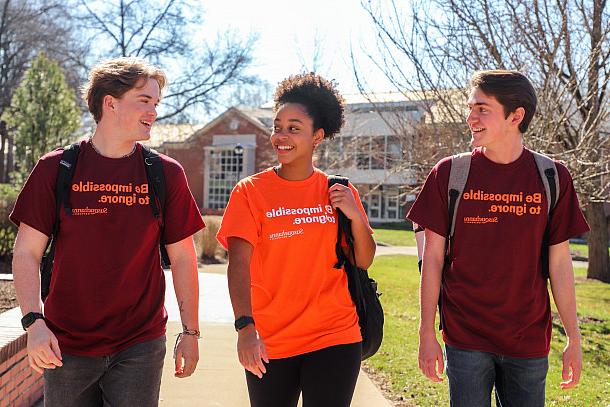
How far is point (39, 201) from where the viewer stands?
Answer: 287 centimetres

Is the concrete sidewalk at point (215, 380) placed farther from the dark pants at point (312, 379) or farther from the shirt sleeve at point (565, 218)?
the shirt sleeve at point (565, 218)

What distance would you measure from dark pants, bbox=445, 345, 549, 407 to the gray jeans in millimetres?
1333

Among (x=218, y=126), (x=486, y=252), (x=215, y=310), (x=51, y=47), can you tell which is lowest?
(x=215, y=310)

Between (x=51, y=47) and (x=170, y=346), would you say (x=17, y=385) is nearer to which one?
(x=170, y=346)

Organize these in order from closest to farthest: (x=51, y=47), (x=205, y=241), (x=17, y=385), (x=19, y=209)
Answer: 1. (x=19, y=209)
2. (x=17, y=385)
3. (x=205, y=241)
4. (x=51, y=47)

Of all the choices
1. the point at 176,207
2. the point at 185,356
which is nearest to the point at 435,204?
the point at 176,207

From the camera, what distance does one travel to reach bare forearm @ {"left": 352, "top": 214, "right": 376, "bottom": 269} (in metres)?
3.23

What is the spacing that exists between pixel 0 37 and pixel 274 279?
126 feet

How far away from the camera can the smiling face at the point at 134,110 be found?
3059 mm

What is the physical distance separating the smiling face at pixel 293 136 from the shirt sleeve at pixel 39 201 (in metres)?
1.03

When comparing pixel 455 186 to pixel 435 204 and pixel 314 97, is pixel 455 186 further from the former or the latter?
pixel 314 97

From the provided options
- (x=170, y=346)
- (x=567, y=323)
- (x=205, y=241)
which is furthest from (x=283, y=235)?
(x=205, y=241)

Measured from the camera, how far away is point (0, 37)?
3672 centimetres

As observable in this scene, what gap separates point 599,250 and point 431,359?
16.7 metres
